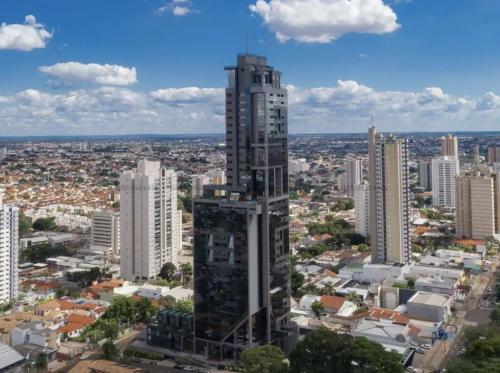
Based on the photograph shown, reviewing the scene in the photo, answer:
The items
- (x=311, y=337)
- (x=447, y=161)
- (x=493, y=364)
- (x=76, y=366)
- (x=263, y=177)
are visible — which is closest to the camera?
(x=493, y=364)

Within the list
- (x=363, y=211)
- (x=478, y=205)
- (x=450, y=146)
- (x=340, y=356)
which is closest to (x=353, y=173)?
(x=450, y=146)

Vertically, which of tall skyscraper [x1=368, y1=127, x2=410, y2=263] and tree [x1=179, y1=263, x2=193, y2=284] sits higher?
tall skyscraper [x1=368, y1=127, x2=410, y2=263]

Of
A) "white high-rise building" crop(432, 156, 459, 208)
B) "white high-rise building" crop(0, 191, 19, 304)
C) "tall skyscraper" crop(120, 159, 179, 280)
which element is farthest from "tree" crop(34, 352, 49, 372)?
"white high-rise building" crop(432, 156, 459, 208)

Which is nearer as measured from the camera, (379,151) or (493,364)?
(493,364)

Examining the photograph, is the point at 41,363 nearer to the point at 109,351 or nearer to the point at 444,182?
the point at 109,351

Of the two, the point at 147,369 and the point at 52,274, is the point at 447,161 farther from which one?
the point at 147,369

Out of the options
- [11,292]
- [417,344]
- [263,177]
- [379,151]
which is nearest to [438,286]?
[417,344]

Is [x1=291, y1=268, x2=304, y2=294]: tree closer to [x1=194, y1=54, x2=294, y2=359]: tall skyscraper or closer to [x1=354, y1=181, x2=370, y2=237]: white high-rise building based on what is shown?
[x1=194, y1=54, x2=294, y2=359]: tall skyscraper
